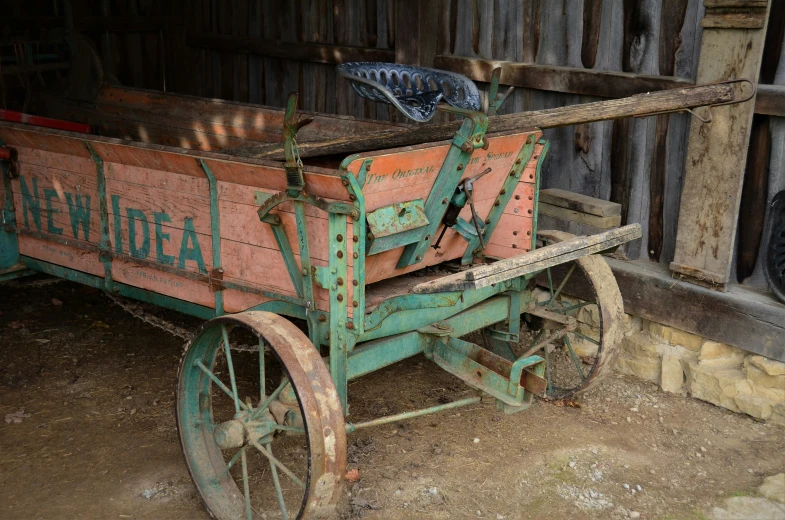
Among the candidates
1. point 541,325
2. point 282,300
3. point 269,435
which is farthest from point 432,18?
point 269,435

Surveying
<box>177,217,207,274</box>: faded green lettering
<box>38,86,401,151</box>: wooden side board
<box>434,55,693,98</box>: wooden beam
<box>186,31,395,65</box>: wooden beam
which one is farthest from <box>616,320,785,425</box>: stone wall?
<box>186,31,395,65</box>: wooden beam

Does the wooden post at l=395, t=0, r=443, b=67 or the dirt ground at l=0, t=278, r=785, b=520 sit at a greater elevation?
the wooden post at l=395, t=0, r=443, b=67

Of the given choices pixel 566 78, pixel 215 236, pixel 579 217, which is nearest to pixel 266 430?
pixel 215 236

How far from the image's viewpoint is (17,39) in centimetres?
691

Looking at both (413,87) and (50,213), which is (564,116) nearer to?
(413,87)

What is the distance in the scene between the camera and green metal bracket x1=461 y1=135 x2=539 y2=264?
4.19 metres

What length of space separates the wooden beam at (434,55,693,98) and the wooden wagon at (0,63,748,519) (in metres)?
0.77

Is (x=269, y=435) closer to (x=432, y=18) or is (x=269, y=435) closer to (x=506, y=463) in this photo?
(x=506, y=463)

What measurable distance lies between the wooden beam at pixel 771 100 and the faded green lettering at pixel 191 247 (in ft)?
9.25

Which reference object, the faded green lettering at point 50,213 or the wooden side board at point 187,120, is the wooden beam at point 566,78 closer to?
the wooden side board at point 187,120

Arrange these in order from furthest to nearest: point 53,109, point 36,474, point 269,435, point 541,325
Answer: point 53,109
point 541,325
point 36,474
point 269,435

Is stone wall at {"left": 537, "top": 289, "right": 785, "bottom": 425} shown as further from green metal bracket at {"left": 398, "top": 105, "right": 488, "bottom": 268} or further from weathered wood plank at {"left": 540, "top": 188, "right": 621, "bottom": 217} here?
green metal bracket at {"left": 398, "top": 105, "right": 488, "bottom": 268}

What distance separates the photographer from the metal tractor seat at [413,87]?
12.9ft

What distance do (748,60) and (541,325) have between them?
208 centimetres
